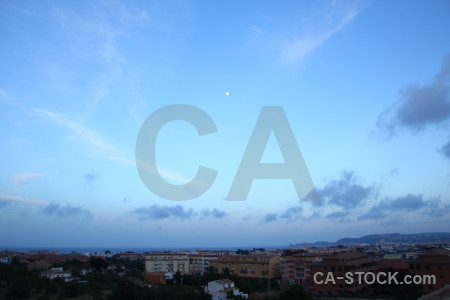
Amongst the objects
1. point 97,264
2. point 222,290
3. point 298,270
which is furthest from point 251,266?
point 97,264

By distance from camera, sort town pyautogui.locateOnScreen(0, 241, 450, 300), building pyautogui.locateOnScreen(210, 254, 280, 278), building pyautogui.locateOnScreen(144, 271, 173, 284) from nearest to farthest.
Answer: town pyautogui.locateOnScreen(0, 241, 450, 300)
building pyautogui.locateOnScreen(144, 271, 173, 284)
building pyautogui.locateOnScreen(210, 254, 280, 278)

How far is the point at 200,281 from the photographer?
29281mm

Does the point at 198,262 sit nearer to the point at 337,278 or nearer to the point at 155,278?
the point at 155,278

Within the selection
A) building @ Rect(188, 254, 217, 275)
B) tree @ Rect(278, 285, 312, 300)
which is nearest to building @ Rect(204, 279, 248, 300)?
tree @ Rect(278, 285, 312, 300)

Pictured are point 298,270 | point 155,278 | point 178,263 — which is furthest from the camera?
point 178,263

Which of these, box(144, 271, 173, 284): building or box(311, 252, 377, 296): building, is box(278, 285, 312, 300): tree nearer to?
box(311, 252, 377, 296): building

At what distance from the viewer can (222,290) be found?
23422 mm

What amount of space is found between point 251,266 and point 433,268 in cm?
1626

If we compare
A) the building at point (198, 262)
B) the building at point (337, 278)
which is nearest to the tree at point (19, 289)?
the building at point (337, 278)

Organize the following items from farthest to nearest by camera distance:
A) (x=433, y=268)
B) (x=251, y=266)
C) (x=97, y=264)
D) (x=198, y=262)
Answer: (x=198, y=262) < (x=97, y=264) < (x=251, y=266) < (x=433, y=268)

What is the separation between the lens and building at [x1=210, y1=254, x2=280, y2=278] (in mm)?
35125

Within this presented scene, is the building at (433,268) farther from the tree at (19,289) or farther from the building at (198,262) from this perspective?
the tree at (19,289)

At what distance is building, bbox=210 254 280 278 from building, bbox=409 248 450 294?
43.6ft

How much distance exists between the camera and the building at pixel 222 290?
886 inches
